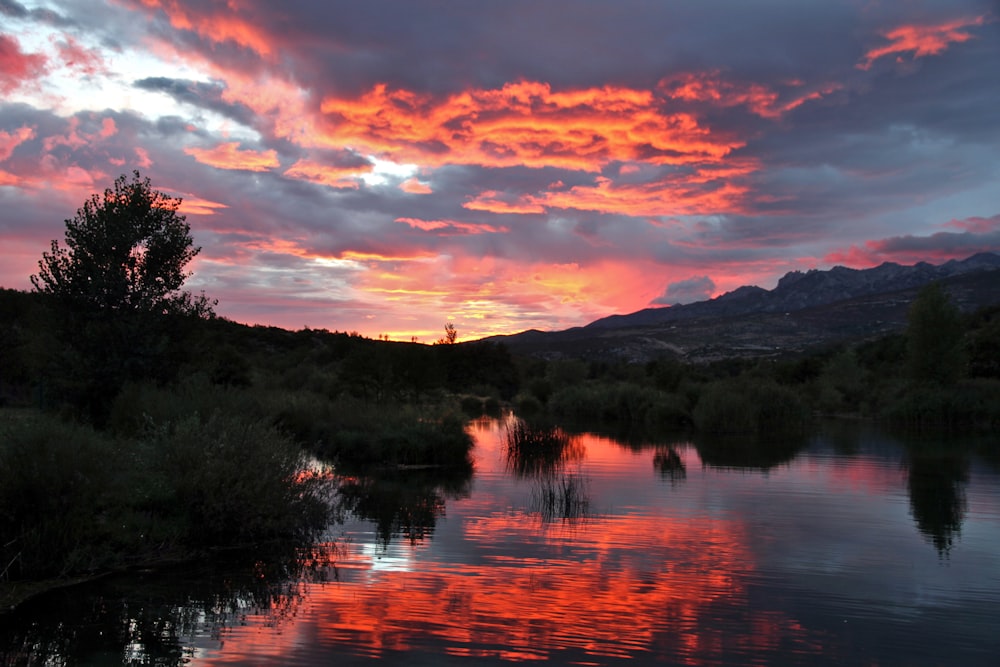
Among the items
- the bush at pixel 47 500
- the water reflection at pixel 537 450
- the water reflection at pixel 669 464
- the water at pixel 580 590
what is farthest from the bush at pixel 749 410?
the bush at pixel 47 500

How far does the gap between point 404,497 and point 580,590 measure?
7.64 meters

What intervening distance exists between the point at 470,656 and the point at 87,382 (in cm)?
1817

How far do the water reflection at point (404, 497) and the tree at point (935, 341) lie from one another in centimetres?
3241

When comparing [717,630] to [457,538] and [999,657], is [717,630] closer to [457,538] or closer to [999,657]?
[999,657]

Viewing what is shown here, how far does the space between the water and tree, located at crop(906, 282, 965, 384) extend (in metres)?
28.8

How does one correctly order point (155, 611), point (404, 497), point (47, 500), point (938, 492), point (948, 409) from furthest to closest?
point (948, 409)
point (938, 492)
point (404, 497)
point (47, 500)
point (155, 611)

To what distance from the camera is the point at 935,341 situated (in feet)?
143

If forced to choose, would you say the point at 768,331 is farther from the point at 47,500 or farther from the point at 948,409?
the point at 47,500

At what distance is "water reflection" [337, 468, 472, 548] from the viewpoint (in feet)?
44.8

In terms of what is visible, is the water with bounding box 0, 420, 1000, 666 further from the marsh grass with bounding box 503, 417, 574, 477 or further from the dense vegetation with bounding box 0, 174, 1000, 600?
the marsh grass with bounding box 503, 417, 574, 477

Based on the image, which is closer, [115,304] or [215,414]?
[215,414]

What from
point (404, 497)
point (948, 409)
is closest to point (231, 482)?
point (404, 497)

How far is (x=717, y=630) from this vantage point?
8.39 m

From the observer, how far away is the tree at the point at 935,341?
4259 centimetres
